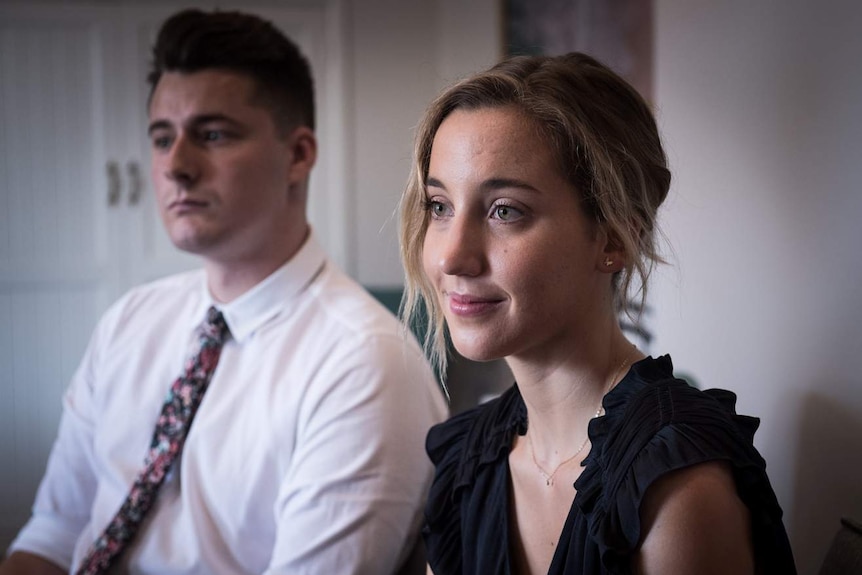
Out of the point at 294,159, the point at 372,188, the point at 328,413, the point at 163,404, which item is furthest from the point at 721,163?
the point at 372,188

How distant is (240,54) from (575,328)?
107 cm

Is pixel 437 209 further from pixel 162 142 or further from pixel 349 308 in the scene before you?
pixel 162 142

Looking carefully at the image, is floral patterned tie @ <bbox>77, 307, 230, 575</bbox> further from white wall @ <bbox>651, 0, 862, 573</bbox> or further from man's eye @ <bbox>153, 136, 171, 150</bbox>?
white wall @ <bbox>651, 0, 862, 573</bbox>

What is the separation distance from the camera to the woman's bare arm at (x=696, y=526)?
31.2 inches

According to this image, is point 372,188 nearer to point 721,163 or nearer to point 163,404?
point 163,404

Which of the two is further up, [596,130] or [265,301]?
[596,130]

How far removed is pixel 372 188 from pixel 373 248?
0.28 meters

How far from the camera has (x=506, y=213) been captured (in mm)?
971

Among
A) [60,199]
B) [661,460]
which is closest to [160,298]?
[661,460]

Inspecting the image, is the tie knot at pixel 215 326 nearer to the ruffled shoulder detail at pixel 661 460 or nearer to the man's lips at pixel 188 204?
the man's lips at pixel 188 204

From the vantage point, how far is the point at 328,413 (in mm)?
1436

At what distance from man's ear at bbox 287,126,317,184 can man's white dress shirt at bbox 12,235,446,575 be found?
6.5 inches

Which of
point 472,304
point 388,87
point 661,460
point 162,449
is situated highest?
point 388,87

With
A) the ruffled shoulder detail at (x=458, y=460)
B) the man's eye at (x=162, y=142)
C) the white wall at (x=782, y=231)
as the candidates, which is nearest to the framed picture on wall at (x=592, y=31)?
the white wall at (x=782, y=231)
